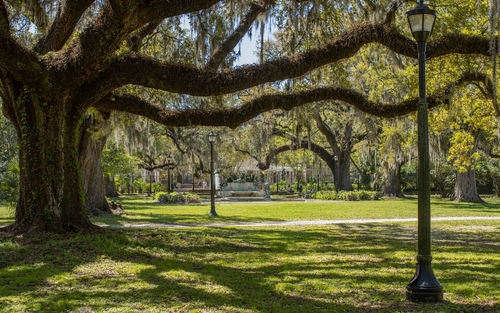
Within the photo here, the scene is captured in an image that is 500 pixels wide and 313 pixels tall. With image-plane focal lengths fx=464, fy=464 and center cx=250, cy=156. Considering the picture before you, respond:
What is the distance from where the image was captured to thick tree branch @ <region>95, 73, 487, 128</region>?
34.2ft

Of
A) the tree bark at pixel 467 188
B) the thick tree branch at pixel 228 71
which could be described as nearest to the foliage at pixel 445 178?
the tree bark at pixel 467 188

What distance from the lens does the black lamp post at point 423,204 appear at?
5066 millimetres

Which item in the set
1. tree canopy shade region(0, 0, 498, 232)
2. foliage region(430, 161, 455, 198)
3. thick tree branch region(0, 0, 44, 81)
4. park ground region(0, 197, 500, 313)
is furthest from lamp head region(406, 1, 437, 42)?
foliage region(430, 161, 455, 198)

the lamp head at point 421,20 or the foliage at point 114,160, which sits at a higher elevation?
A: the lamp head at point 421,20

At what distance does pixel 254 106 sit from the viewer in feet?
34.2

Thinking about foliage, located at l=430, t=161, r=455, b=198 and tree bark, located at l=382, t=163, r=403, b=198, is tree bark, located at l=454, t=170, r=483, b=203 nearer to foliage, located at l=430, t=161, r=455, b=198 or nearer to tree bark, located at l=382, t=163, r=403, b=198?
foliage, located at l=430, t=161, r=455, b=198

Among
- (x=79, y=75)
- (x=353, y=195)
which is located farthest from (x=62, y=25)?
(x=353, y=195)

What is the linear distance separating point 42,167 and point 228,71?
4.02 meters

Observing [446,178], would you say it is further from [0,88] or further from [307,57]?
[0,88]

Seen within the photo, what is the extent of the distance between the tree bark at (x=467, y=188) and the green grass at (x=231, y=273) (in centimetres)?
1679

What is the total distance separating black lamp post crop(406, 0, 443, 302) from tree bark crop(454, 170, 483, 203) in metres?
23.0

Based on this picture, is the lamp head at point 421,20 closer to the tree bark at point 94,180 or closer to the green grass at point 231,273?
the green grass at point 231,273

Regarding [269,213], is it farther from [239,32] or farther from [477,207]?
[477,207]

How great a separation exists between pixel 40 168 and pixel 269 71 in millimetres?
4799
